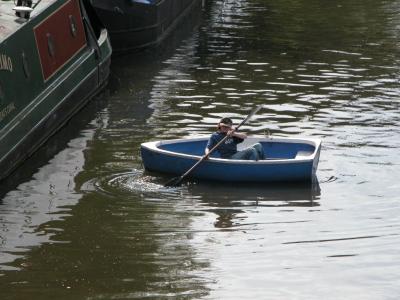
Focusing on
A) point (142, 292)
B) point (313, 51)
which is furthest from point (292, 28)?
point (142, 292)

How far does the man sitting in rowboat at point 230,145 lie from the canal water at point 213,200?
0.70 m

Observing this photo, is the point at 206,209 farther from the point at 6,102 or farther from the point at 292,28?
the point at 292,28

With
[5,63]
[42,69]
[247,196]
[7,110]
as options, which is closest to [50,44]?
[42,69]

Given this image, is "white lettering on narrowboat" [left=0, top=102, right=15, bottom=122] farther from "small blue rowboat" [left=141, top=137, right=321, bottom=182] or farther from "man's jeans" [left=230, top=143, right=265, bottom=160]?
"man's jeans" [left=230, top=143, right=265, bottom=160]

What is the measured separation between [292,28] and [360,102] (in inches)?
421

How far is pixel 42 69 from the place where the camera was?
23.2m

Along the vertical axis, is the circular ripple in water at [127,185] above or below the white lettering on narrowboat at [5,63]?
below

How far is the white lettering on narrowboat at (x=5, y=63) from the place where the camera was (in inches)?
810

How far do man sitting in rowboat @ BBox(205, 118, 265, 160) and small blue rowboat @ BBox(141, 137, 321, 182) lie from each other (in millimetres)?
376

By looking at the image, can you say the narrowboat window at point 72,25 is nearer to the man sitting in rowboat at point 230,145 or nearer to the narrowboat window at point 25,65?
the narrowboat window at point 25,65

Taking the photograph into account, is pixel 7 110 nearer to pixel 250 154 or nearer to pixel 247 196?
pixel 250 154

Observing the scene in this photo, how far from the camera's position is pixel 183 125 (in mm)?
24062

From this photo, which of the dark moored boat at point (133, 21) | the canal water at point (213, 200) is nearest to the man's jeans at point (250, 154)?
the canal water at point (213, 200)

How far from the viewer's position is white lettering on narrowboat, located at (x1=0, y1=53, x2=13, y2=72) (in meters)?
20.6
